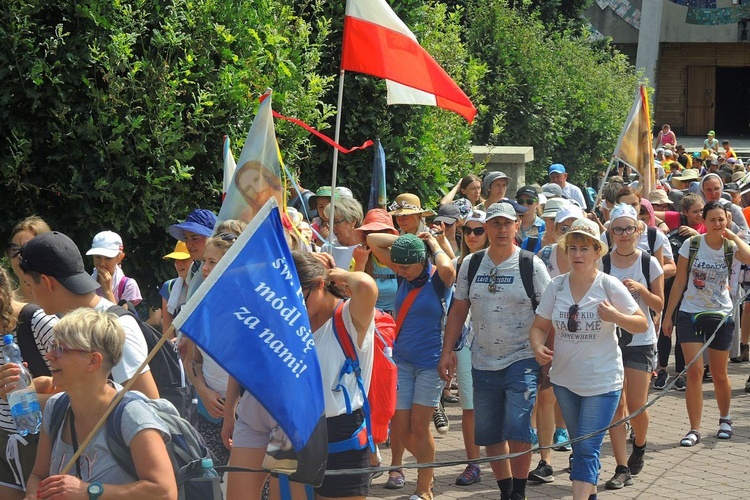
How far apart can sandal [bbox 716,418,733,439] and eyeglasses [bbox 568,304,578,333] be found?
2969 mm

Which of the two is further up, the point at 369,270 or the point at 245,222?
the point at 245,222

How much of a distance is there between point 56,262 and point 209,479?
3.84 feet

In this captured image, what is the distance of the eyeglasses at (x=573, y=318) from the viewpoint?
21.7 ft

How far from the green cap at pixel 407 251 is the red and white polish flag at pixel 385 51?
1.68 meters

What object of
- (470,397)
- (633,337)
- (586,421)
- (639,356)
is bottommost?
(470,397)

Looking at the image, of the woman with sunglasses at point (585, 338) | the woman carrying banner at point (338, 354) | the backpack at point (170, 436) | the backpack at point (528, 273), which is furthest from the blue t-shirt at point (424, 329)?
the backpack at point (170, 436)

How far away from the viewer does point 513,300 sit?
6883 mm

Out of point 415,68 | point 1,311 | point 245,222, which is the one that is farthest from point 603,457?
point 1,311

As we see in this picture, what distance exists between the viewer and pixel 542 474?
7867 millimetres

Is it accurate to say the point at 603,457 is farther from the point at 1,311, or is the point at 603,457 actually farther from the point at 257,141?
the point at 1,311

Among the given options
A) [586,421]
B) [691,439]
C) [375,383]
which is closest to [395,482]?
[586,421]

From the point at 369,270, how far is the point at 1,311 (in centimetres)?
360

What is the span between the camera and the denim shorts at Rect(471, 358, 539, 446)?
6.81m

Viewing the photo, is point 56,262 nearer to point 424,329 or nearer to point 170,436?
point 170,436
